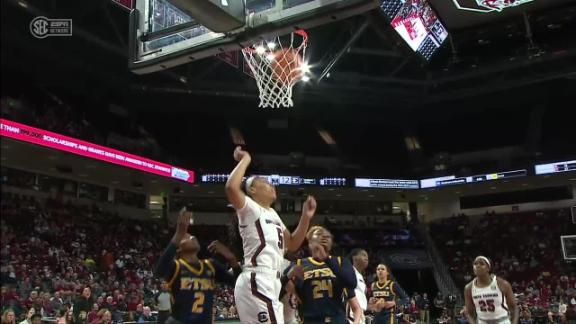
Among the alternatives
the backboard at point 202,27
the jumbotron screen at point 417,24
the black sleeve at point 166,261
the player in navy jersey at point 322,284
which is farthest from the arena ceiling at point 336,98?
the black sleeve at point 166,261

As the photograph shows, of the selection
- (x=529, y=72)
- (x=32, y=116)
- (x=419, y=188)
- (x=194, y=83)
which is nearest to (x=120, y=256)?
(x=32, y=116)

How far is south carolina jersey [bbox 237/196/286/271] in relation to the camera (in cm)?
394

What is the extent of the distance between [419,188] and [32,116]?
19.5 metres

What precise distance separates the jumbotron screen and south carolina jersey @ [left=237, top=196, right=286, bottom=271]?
844cm

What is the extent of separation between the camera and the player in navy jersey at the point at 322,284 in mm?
4453

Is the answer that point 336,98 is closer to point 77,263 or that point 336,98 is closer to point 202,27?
point 77,263

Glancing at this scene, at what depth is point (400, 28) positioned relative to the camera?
1253 centimetres

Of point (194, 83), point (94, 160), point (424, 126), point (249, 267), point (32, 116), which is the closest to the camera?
point (249, 267)

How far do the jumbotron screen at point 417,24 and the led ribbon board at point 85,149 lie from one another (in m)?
12.5

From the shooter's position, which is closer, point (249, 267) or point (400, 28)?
point (249, 267)

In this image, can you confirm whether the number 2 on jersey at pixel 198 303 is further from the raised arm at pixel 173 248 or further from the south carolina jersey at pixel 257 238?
the south carolina jersey at pixel 257 238

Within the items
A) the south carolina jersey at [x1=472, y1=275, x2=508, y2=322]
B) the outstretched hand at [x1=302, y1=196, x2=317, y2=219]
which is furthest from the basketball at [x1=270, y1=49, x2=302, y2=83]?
the outstretched hand at [x1=302, y1=196, x2=317, y2=219]

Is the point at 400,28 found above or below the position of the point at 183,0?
above

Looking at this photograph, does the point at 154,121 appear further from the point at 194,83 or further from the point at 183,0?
the point at 183,0
